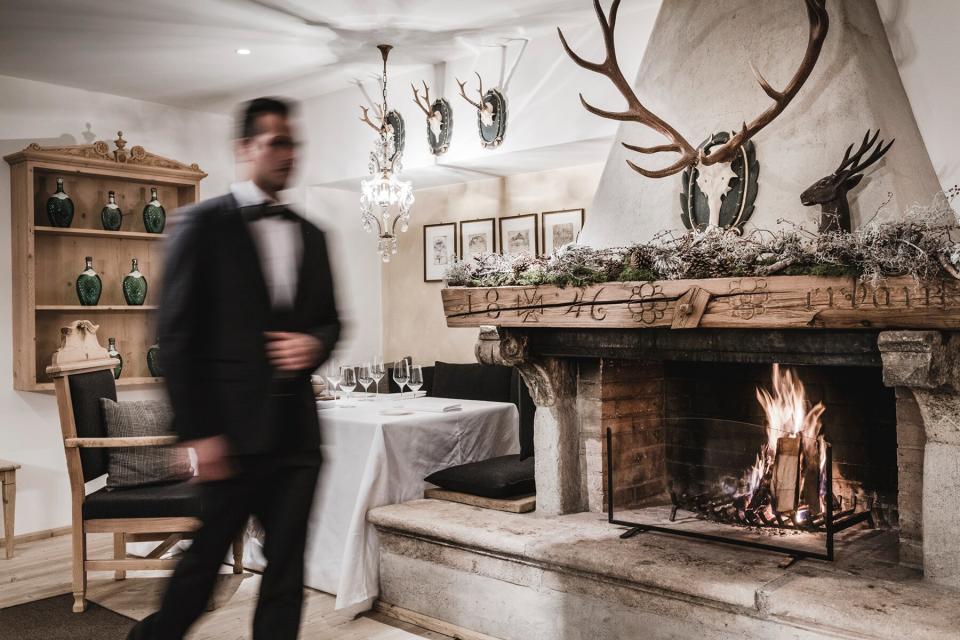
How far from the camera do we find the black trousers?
1.73m

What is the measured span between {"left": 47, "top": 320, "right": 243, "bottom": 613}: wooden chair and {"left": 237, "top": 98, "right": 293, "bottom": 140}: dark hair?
1.73 m

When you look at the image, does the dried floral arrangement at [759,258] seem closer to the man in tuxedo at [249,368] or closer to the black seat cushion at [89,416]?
the man in tuxedo at [249,368]

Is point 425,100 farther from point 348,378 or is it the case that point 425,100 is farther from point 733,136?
point 733,136

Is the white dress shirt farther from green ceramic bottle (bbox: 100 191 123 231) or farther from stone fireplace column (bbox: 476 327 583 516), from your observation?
green ceramic bottle (bbox: 100 191 123 231)

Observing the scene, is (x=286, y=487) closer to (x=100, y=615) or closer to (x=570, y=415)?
(x=570, y=415)

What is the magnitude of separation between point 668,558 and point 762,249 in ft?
3.27

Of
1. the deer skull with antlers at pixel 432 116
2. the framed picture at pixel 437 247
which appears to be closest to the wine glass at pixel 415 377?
the deer skull with antlers at pixel 432 116

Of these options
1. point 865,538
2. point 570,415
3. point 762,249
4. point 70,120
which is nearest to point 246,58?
point 70,120

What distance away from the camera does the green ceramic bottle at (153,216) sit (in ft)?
17.5

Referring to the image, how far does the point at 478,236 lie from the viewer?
5465 mm

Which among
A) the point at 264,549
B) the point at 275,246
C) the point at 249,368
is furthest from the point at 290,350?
the point at 264,549

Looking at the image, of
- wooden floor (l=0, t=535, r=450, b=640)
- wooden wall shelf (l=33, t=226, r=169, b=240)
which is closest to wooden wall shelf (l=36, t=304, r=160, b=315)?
wooden wall shelf (l=33, t=226, r=169, b=240)

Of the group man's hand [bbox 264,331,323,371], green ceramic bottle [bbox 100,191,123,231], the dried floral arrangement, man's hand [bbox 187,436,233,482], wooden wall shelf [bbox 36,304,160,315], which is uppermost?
green ceramic bottle [bbox 100,191,123,231]

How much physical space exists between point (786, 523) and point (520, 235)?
287 cm
